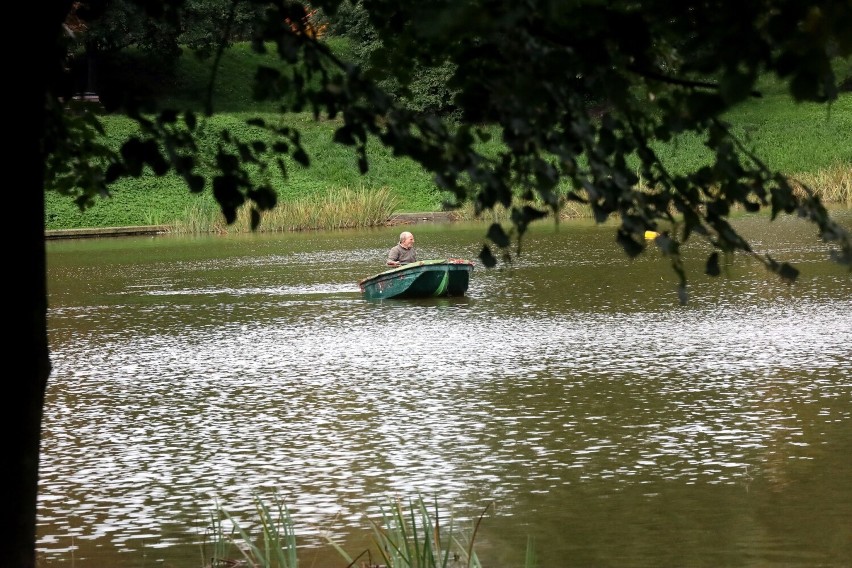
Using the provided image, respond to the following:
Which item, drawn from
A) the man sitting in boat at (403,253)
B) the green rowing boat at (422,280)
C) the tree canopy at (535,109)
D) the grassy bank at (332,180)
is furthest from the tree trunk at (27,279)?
the grassy bank at (332,180)

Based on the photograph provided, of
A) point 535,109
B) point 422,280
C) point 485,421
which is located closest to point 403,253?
point 422,280

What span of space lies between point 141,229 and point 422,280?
26.1 meters

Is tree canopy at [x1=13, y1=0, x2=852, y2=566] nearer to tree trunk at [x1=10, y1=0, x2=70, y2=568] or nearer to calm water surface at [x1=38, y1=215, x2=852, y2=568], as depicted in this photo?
tree trunk at [x1=10, y1=0, x2=70, y2=568]

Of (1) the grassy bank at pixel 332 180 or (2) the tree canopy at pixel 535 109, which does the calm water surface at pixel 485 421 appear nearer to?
(2) the tree canopy at pixel 535 109

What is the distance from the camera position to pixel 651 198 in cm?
433

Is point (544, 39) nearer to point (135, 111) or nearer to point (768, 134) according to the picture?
point (135, 111)

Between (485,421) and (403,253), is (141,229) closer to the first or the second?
(403,253)

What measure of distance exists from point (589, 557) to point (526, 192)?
2.96 meters

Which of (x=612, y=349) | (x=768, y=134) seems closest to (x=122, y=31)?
(x=768, y=134)

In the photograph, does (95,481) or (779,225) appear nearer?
(95,481)

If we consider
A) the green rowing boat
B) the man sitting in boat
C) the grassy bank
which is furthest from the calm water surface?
the grassy bank

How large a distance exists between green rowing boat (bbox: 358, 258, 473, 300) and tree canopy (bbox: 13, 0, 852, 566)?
1645 centimetres

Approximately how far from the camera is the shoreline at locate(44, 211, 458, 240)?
150 ft

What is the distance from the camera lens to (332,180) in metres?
54.0
